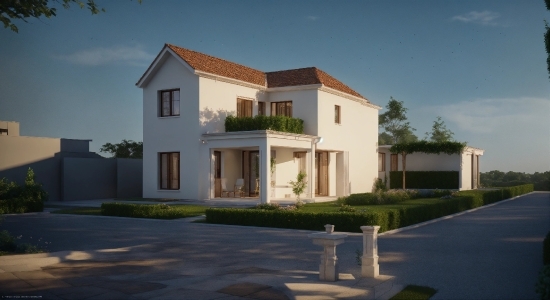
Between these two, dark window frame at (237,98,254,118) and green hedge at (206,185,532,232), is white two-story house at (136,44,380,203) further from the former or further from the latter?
green hedge at (206,185,532,232)

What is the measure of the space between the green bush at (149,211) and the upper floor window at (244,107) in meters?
9.23

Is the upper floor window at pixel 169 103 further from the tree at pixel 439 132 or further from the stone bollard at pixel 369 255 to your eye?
the tree at pixel 439 132

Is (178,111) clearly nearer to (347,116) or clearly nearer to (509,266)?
(347,116)

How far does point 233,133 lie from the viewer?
2539 cm

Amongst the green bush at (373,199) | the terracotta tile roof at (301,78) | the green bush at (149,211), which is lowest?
the green bush at (149,211)

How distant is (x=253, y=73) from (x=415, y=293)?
80.4ft

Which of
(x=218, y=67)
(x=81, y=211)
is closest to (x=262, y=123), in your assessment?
(x=218, y=67)

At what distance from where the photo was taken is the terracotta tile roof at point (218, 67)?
27.4 m

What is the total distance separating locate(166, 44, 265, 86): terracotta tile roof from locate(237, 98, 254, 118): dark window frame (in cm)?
109

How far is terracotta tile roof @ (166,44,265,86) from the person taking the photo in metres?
27.4

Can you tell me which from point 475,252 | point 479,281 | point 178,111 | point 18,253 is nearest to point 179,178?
point 178,111

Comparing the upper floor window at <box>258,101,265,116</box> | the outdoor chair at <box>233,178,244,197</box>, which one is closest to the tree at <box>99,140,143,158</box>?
the upper floor window at <box>258,101,265,116</box>

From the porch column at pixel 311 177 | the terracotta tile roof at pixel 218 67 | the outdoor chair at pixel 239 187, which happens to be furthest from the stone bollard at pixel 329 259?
the outdoor chair at pixel 239 187

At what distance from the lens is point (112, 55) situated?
2870 centimetres
